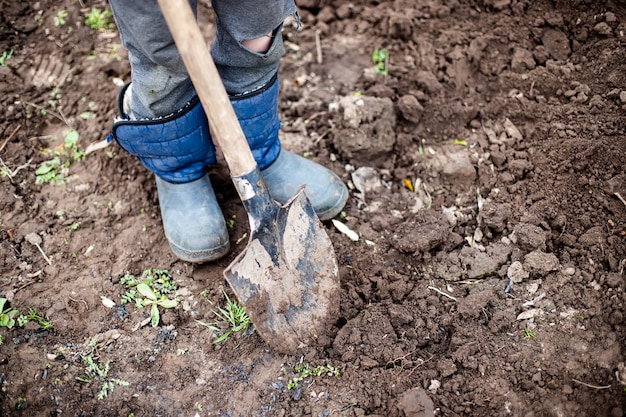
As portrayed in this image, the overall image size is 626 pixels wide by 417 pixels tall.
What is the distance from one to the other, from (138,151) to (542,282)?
1.72 metres

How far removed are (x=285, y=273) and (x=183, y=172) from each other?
2.31 feet

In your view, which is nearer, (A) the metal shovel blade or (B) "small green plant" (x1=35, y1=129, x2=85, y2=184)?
(A) the metal shovel blade

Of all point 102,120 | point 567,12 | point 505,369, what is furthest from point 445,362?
point 102,120

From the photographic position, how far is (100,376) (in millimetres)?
1936

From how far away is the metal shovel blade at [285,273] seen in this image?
6.29ft

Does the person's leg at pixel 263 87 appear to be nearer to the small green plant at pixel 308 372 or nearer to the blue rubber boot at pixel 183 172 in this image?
the blue rubber boot at pixel 183 172

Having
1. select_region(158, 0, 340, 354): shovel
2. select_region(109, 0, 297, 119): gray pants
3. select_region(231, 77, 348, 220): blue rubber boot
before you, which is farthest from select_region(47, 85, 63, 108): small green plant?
select_region(158, 0, 340, 354): shovel

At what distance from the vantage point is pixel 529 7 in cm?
269

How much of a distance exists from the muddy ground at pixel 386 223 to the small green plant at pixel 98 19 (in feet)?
0.16

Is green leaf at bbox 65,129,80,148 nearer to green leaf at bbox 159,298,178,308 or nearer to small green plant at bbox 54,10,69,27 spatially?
small green plant at bbox 54,10,69,27

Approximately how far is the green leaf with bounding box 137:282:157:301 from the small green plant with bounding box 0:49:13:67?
5.29 ft

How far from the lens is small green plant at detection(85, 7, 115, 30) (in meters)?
3.06

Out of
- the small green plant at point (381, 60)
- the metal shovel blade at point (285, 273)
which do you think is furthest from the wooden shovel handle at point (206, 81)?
the small green plant at point (381, 60)

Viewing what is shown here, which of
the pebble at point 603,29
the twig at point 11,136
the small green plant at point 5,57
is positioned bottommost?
the twig at point 11,136
